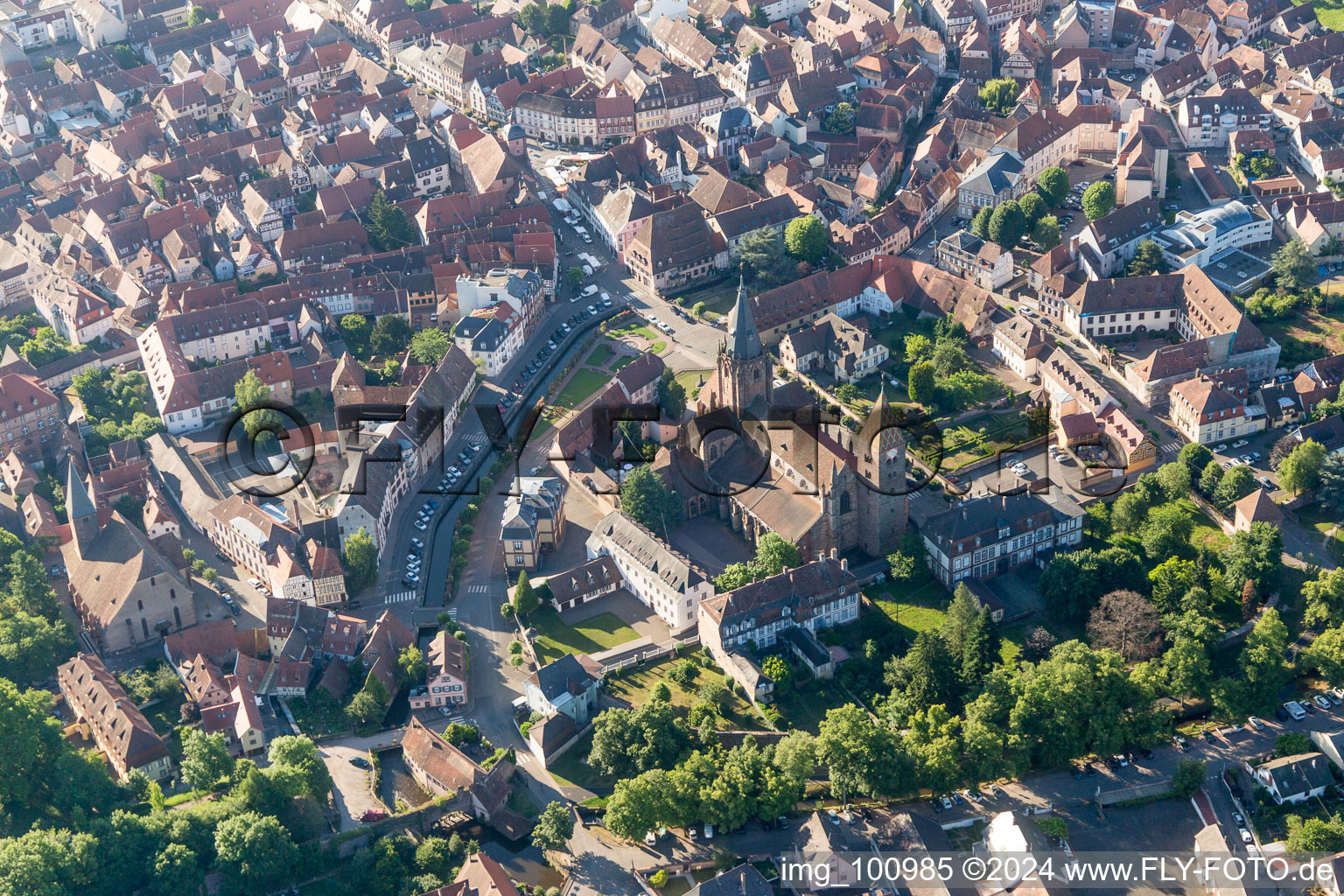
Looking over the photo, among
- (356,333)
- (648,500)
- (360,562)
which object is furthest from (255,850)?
(356,333)

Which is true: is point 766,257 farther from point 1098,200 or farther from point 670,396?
point 1098,200

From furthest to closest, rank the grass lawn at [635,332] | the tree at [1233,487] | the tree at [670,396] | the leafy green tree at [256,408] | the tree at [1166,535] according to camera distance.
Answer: the grass lawn at [635,332], the leafy green tree at [256,408], the tree at [670,396], the tree at [1233,487], the tree at [1166,535]

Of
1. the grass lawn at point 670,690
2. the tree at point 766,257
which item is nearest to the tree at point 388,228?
the tree at point 766,257

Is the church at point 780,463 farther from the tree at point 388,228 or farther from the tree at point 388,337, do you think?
the tree at point 388,228

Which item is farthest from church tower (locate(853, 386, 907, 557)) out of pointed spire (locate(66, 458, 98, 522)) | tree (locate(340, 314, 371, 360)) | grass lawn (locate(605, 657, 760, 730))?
pointed spire (locate(66, 458, 98, 522))

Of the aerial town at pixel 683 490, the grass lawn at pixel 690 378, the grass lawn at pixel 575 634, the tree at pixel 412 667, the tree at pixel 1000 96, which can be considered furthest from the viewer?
the tree at pixel 1000 96

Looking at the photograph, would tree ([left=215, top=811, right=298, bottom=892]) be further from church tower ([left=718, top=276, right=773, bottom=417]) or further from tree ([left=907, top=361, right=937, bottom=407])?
tree ([left=907, top=361, right=937, bottom=407])
